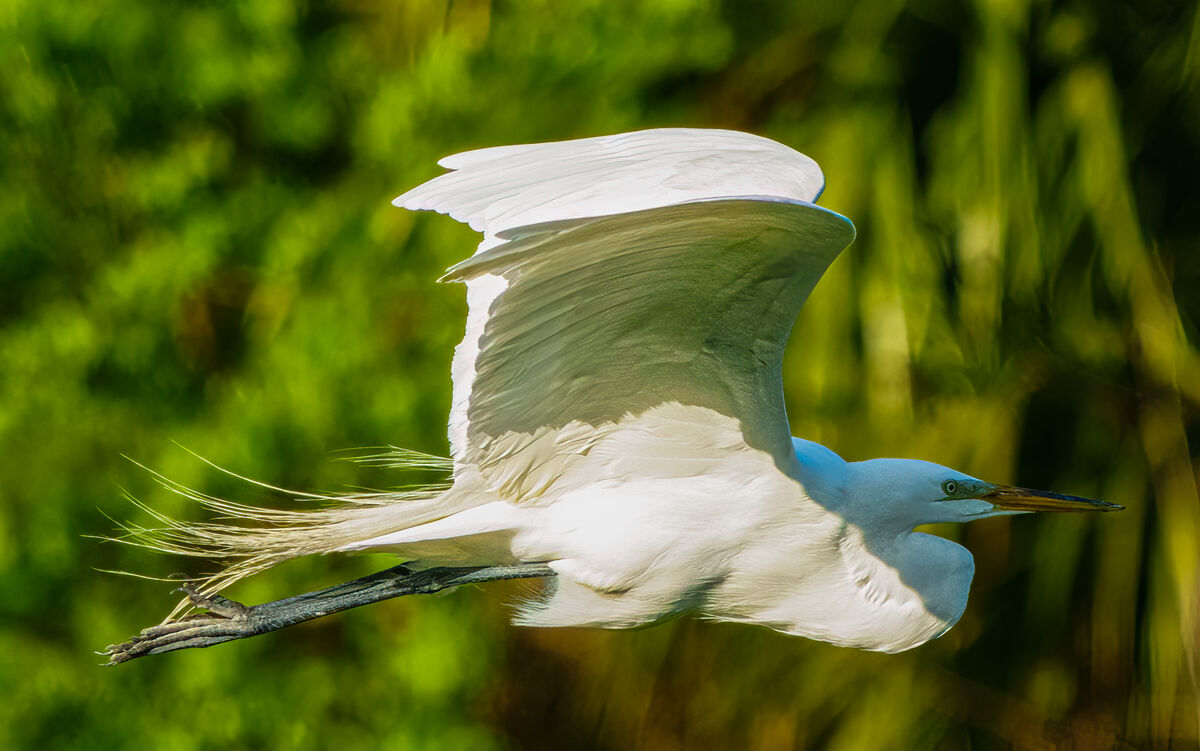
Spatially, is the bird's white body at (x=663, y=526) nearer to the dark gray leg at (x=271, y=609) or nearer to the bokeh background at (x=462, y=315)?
the dark gray leg at (x=271, y=609)

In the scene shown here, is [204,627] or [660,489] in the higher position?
[660,489]

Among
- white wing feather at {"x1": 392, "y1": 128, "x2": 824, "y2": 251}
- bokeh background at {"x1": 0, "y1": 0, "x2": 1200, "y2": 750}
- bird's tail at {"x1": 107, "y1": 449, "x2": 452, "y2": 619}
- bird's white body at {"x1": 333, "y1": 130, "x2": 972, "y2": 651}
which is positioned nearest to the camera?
white wing feather at {"x1": 392, "y1": 128, "x2": 824, "y2": 251}

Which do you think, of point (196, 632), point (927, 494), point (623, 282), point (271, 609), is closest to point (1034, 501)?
point (927, 494)

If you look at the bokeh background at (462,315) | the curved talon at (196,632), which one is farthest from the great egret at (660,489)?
the bokeh background at (462,315)

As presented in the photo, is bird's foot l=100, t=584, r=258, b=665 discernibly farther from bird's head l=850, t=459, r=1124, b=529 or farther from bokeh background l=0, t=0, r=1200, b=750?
bird's head l=850, t=459, r=1124, b=529

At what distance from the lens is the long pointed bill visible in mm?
1721

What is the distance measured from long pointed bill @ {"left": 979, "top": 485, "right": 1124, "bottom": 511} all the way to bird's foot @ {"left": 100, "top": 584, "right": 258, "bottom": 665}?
3.38ft

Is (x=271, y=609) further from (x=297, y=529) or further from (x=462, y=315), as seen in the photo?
(x=462, y=315)

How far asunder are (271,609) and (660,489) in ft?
1.85

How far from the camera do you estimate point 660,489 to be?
1.63m

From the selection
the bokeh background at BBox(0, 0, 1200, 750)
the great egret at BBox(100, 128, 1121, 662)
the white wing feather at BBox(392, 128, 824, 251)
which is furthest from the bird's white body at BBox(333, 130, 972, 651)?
the white wing feather at BBox(392, 128, 824, 251)

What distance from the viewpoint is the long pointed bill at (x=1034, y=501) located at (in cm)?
172

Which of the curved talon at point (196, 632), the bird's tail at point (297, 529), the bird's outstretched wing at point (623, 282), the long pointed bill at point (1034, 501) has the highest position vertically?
the bird's outstretched wing at point (623, 282)

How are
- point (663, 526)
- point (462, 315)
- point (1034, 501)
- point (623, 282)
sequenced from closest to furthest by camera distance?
point (623, 282) → point (663, 526) → point (1034, 501) → point (462, 315)
